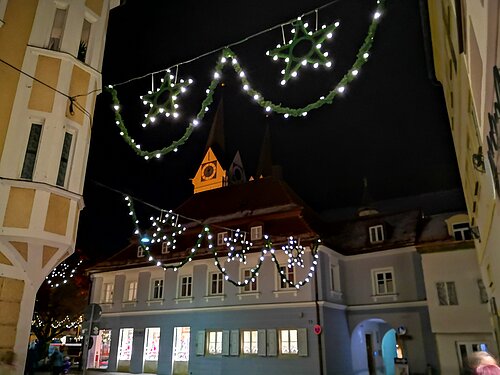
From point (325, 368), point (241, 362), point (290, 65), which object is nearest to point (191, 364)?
point (241, 362)

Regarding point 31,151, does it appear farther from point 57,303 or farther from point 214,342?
point 57,303

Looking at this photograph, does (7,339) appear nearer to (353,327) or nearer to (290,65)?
(290,65)

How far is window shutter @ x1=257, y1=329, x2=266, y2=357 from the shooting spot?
19.4 m

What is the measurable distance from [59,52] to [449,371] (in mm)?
18818

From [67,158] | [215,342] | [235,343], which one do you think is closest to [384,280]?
[235,343]

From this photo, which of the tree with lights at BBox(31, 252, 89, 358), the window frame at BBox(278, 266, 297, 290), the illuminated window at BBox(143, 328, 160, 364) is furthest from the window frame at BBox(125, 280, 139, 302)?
the window frame at BBox(278, 266, 297, 290)

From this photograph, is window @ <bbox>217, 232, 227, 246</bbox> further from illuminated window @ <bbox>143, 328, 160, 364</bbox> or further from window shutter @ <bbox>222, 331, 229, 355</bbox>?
illuminated window @ <bbox>143, 328, 160, 364</bbox>

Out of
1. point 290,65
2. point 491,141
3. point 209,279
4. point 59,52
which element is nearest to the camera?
point 491,141

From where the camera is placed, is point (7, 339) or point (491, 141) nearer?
point (491, 141)

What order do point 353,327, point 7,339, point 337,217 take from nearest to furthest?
point 7,339 < point 353,327 < point 337,217

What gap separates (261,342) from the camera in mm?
19547

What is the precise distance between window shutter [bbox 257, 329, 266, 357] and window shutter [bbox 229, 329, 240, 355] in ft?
3.77

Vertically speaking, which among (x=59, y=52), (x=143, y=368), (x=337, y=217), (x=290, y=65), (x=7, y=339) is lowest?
(x=143, y=368)

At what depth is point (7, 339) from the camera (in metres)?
7.31
